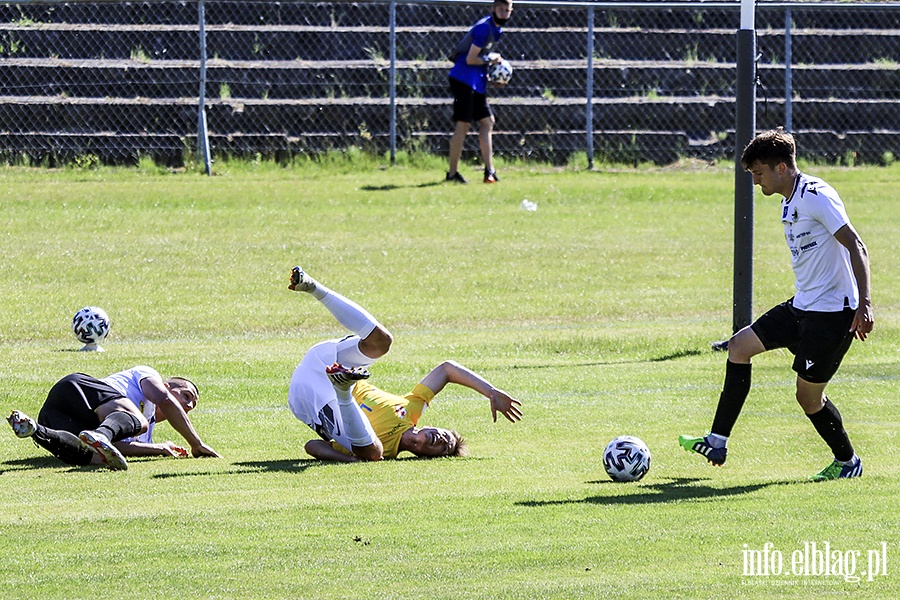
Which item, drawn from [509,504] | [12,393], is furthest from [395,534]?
[12,393]

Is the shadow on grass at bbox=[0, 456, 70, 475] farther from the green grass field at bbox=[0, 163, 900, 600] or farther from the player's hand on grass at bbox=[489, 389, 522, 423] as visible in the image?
the player's hand on grass at bbox=[489, 389, 522, 423]

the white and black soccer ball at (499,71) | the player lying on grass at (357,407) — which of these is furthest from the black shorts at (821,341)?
the white and black soccer ball at (499,71)

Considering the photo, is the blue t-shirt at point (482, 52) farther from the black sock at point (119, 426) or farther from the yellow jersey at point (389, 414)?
the black sock at point (119, 426)

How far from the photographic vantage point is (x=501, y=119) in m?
25.2

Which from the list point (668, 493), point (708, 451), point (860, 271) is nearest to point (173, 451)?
point (668, 493)

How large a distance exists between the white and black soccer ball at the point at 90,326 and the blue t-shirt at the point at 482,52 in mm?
9073

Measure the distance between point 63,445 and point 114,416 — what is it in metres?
0.43

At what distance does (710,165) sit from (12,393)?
1651 cm

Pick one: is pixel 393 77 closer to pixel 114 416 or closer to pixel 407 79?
pixel 407 79

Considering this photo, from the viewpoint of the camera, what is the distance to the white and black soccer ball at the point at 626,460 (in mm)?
8820

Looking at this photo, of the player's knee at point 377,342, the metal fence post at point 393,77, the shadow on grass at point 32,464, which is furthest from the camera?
the metal fence post at point 393,77

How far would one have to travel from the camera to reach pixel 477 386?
9922mm

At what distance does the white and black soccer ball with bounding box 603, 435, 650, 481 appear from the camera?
8820mm

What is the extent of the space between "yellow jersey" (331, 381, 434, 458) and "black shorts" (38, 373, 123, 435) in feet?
5.23
